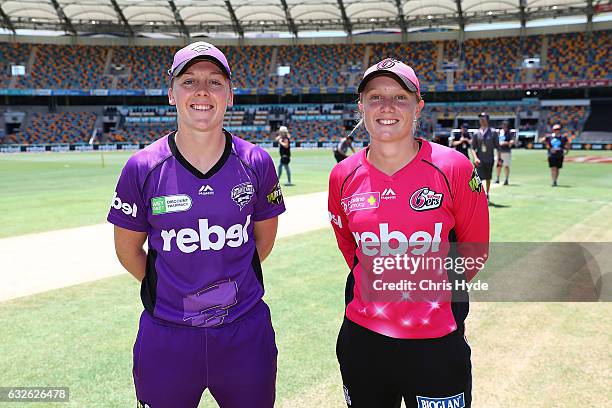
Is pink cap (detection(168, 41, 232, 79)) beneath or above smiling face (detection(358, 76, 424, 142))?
above

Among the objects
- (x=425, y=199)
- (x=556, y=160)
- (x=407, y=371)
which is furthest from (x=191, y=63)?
(x=556, y=160)

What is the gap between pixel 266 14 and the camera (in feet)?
162

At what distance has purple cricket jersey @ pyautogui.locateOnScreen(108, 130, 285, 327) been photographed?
2404 millimetres

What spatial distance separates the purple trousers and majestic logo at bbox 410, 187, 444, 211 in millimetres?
1069

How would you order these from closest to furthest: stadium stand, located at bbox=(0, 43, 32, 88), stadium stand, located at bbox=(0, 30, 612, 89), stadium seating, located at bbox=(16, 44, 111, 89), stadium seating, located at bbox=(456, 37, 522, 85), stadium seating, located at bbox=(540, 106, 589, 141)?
stadium seating, located at bbox=(540, 106, 589, 141), stadium stand, located at bbox=(0, 30, 612, 89), stadium seating, located at bbox=(456, 37, 522, 85), stadium stand, located at bbox=(0, 43, 32, 88), stadium seating, located at bbox=(16, 44, 111, 89)

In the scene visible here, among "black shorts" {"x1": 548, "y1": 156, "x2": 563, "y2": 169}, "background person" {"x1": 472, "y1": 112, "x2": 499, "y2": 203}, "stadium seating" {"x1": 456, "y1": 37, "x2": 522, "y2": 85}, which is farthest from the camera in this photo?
"stadium seating" {"x1": 456, "y1": 37, "x2": 522, "y2": 85}

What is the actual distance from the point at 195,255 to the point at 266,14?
2024 inches

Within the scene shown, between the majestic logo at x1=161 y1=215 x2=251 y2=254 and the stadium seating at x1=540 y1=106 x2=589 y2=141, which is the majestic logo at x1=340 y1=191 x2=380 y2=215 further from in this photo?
the stadium seating at x1=540 y1=106 x2=589 y2=141

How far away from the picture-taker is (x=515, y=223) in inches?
379

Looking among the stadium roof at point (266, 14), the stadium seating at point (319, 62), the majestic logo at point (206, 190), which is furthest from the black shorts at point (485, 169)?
the stadium seating at point (319, 62)

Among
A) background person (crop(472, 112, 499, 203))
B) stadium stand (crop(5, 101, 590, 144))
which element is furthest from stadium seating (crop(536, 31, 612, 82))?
background person (crop(472, 112, 499, 203))

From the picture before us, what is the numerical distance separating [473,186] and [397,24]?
5220 cm

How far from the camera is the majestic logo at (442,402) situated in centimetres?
230

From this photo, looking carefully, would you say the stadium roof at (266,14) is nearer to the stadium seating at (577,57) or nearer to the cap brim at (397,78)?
the stadium seating at (577,57)
